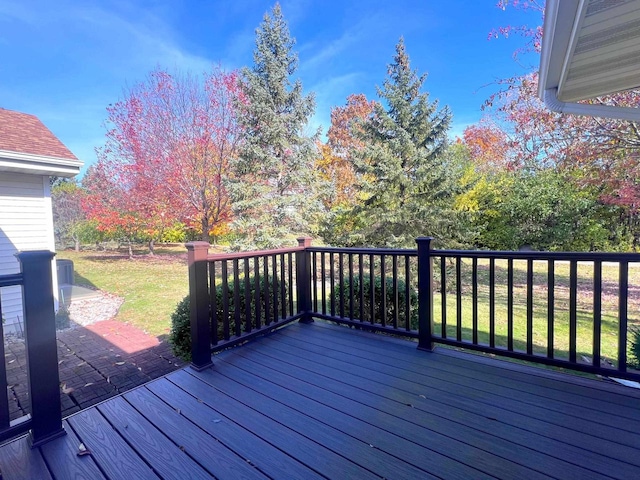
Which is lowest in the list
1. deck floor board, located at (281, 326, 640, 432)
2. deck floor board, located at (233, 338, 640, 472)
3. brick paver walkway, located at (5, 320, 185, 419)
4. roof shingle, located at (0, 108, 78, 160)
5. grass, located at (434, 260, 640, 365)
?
grass, located at (434, 260, 640, 365)

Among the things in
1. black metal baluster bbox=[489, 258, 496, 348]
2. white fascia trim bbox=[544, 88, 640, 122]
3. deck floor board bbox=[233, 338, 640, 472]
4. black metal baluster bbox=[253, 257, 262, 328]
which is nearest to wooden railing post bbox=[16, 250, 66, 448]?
deck floor board bbox=[233, 338, 640, 472]

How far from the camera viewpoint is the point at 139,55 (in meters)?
9.08

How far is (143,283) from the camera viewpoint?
8195 mm

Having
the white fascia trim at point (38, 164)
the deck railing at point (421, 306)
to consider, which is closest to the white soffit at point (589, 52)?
the deck railing at point (421, 306)

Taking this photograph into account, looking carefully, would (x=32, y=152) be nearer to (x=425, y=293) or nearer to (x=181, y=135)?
(x=181, y=135)

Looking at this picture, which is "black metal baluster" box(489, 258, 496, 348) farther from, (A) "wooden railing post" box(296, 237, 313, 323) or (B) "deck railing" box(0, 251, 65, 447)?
(B) "deck railing" box(0, 251, 65, 447)

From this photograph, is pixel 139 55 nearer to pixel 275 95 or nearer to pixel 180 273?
pixel 275 95

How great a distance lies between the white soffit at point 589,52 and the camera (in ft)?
5.36

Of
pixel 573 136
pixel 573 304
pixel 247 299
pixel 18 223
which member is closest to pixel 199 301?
pixel 247 299

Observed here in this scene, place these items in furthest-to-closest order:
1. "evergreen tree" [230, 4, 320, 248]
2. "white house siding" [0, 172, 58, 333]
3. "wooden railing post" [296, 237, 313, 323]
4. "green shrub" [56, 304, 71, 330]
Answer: "evergreen tree" [230, 4, 320, 248], "green shrub" [56, 304, 71, 330], "white house siding" [0, 172, 58, 333], "wooden railing post" [296, 237, 313, 323]

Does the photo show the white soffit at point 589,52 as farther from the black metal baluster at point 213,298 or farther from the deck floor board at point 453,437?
the black metal baluster at point 213,298

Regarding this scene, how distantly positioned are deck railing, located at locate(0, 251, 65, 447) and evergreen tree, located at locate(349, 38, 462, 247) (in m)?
6.41

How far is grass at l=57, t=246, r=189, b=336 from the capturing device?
17.7 feet

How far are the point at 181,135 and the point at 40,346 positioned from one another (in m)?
8.66
